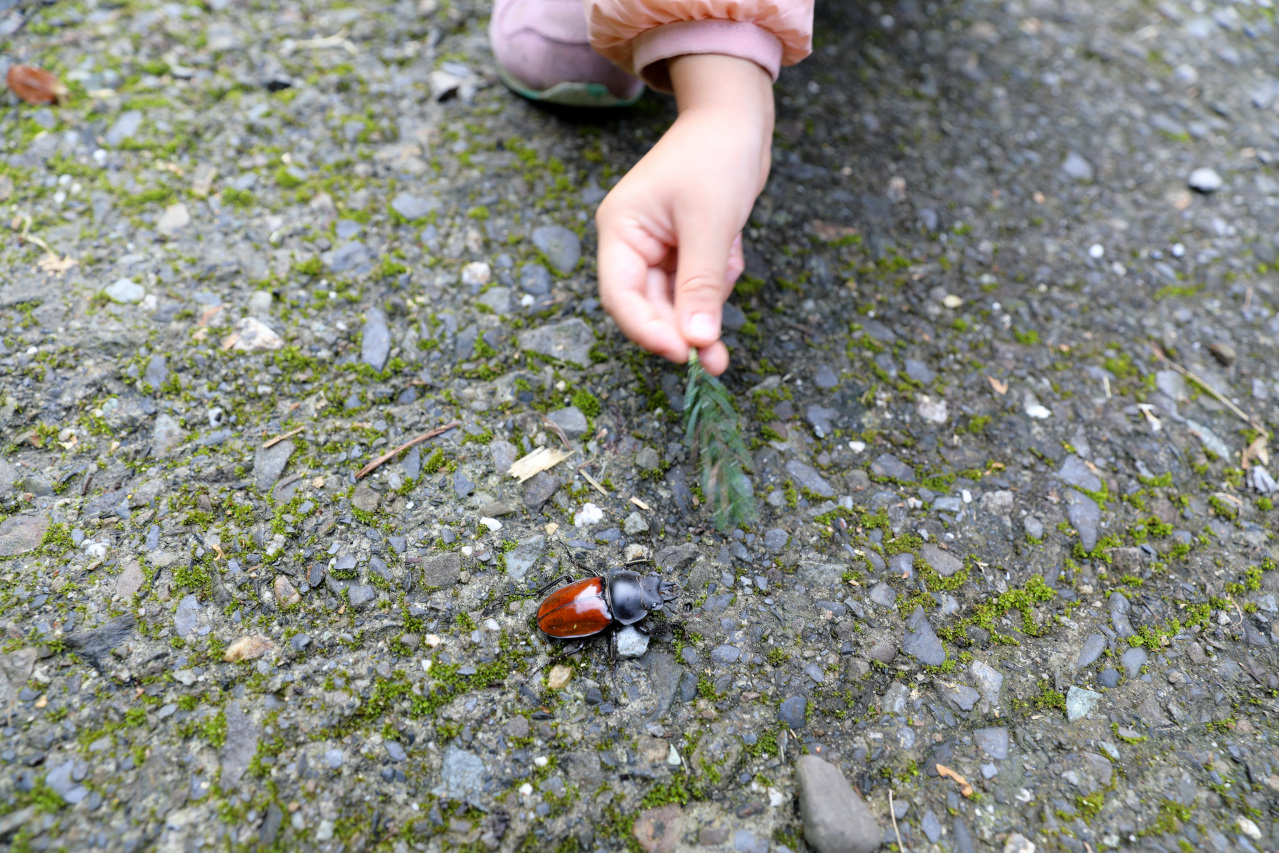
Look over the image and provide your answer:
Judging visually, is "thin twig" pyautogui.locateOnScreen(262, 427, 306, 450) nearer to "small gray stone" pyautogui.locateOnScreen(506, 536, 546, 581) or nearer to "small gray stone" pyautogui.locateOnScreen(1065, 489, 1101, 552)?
"small gray stone" pyautogui.locateOnScreen(506, 536, 546, 581)

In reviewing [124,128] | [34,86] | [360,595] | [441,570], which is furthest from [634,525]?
[34,86]

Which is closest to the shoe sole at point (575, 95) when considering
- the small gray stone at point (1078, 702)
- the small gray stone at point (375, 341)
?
the small gray stone at point (375, 341)

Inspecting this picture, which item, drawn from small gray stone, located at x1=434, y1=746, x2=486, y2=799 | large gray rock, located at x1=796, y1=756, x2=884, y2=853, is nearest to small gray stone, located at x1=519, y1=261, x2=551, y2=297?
small gray stone, located at x1=434, y1=746, x2=486, y2=799

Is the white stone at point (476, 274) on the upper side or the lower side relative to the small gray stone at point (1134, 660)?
upper

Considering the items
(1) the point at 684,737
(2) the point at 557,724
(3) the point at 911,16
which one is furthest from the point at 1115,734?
(3) the point at 911,16

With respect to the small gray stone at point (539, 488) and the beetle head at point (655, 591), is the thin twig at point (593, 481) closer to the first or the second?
the small gray stone at point (539, 488)

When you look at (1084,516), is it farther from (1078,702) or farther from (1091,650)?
(1078,702)
